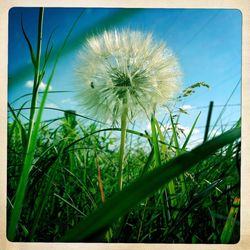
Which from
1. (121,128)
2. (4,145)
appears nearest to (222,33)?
(121,128)

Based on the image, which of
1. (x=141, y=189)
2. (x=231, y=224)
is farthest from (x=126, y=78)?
(x=141, y=189)

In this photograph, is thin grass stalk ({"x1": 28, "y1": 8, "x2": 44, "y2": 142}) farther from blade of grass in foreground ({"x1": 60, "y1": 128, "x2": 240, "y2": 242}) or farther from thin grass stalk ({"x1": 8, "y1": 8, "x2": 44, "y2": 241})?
blade of grass in foreground ({"x1": 60, "y1": 128, "x2": 240, "y2": 242})

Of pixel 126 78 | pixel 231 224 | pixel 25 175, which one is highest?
pixel 126 78

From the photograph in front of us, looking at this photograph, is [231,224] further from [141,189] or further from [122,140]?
[141,189]

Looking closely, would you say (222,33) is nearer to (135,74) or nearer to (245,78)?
(245,78)

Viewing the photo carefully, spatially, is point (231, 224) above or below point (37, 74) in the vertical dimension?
below

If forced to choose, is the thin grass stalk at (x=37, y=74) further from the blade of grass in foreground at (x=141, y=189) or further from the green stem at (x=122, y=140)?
the blade of grass in foreground at (x=141, y=189)
